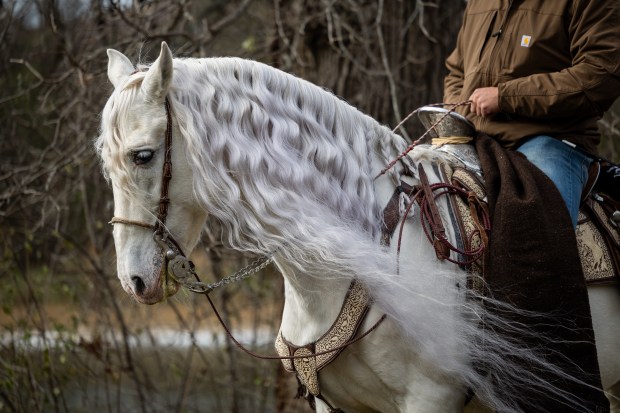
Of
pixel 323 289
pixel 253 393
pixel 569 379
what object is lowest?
pixel 253 393

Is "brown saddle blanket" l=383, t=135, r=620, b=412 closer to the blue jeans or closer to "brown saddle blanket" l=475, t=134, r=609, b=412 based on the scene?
"brown saddle blanket" l=475, t=134, r=609, b=412

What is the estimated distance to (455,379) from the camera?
251 centimetres

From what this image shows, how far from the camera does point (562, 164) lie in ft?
9.17

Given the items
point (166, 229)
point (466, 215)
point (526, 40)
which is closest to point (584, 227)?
point (466, 215)

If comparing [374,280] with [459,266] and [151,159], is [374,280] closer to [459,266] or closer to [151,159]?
[459,266]

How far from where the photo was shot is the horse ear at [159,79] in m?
2.25

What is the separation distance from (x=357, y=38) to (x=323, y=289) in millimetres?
3184

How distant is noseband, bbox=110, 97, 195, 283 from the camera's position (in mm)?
2324

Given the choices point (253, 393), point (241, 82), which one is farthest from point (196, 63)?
point (253, 393)

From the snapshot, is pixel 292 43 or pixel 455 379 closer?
pixel 455 379

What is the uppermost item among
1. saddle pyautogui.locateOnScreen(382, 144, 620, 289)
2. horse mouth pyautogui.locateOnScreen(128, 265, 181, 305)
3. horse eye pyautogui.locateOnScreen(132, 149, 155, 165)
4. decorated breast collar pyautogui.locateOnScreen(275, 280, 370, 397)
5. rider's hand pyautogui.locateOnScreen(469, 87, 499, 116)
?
rider's hand pyautogui.locateOnScreen(469, 87, 499, 116)

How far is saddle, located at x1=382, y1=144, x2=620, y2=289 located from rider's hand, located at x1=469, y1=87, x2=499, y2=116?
0.16 meters

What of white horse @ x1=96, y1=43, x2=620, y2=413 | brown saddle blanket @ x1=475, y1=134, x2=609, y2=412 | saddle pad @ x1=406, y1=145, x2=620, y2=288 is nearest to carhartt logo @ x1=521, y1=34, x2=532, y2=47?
saddle pad @ x1=406, y1=145, x2=620, y2=288

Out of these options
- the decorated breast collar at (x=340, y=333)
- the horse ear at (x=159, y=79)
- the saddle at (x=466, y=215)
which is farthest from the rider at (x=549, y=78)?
the horse ear at (x=159, y=79)
